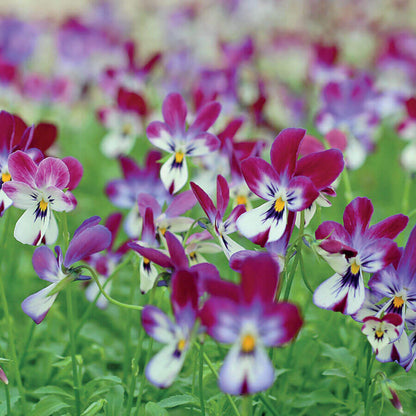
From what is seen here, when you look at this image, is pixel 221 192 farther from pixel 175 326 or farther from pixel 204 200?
pixel 175 326

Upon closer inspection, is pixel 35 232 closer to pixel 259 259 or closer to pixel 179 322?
pixel 179 322

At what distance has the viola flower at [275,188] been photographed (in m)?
1.05

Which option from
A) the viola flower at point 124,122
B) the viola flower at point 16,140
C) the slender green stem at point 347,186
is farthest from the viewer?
the viola flower at point 124,122

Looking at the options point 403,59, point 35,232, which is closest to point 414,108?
point 35,232

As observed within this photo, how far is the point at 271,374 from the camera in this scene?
2.66 feet

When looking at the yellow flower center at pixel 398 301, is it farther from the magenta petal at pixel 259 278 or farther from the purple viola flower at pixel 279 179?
the magenta petal at pixel 259 278

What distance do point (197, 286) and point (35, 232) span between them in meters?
0.35

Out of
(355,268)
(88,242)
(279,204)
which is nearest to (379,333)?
(355,268)

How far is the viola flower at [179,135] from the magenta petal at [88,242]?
0.31 m

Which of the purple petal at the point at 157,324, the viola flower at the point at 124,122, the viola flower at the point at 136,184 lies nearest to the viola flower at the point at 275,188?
the purple petal at the point at 157,324

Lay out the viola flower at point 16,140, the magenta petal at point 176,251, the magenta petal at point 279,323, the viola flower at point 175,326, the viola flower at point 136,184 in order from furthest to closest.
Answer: the viola flower at point 136,184 → the viola flower at point 16,140 → the magenta petal at point 176,251 → the viola flower at point 175,326 → the magenta petal at point 279,323

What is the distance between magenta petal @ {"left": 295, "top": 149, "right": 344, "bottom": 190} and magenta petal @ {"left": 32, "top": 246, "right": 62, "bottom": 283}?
43cm

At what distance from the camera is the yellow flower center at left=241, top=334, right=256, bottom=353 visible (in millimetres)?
830

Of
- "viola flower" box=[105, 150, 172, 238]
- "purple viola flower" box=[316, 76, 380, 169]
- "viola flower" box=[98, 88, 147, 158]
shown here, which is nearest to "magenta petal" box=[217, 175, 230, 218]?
"viola flower" box=[105, 150, 172, 238]
